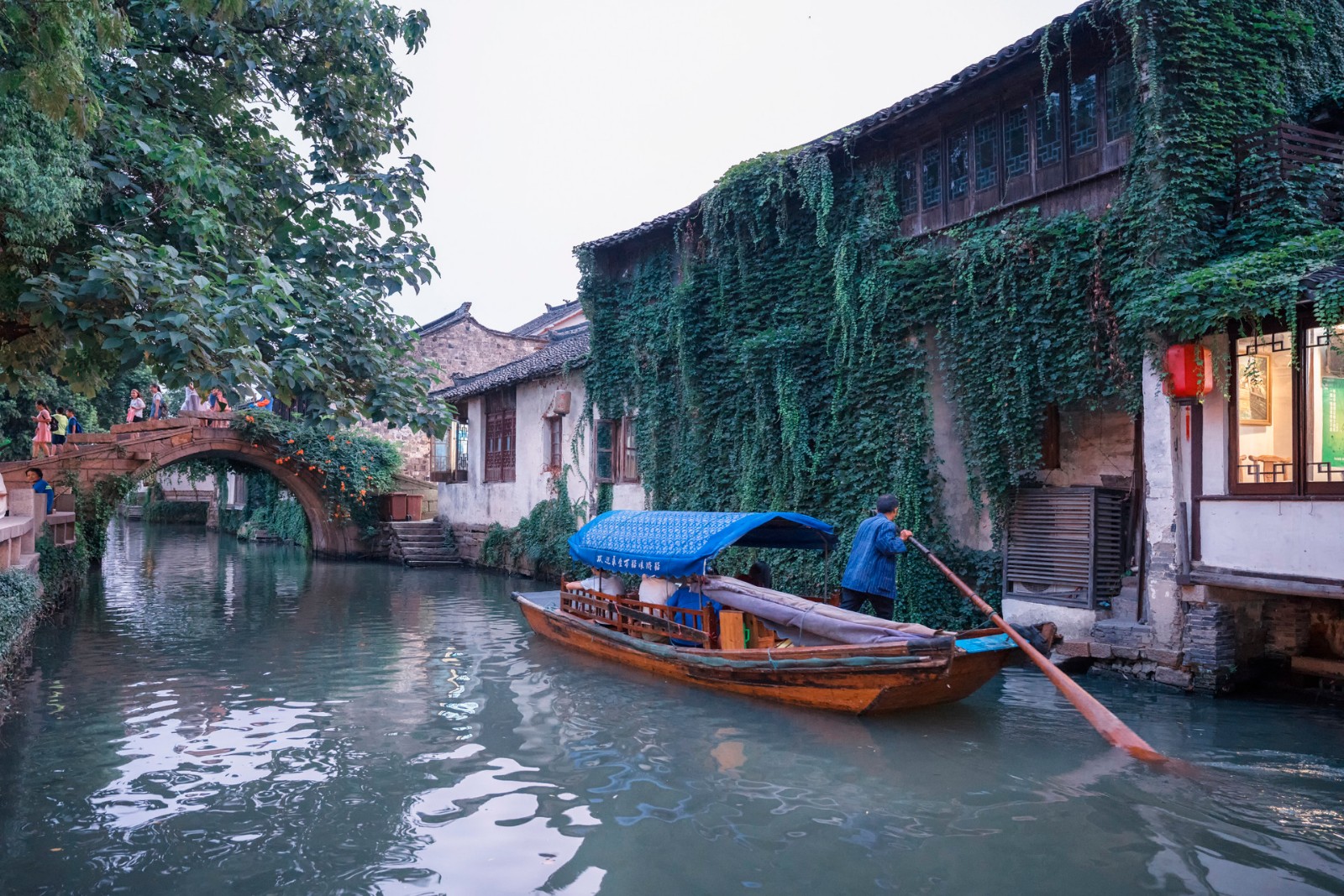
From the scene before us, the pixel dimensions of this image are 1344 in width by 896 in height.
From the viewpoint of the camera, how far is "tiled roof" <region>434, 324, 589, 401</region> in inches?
645

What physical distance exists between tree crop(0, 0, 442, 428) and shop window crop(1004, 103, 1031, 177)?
578 centimetres

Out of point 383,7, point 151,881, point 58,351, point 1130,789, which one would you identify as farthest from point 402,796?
point 383,7

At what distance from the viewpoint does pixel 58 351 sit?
700 cm

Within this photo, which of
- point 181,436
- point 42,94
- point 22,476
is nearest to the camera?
point 42,94

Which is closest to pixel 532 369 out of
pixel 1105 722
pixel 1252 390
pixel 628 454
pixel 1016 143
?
pixel 628 454

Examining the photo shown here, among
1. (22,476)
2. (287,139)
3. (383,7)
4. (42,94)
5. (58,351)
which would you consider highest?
(383,7)

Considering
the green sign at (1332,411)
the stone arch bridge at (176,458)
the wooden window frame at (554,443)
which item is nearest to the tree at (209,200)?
the green sign at (1332,411)

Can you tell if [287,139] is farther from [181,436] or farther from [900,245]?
[181,436]

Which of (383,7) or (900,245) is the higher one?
(383,7)

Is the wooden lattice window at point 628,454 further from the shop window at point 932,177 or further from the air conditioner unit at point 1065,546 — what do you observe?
the air conditioner unit at point 1065,546

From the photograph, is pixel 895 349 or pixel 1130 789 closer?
pixel 1130 789

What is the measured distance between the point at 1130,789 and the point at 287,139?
7.85 m

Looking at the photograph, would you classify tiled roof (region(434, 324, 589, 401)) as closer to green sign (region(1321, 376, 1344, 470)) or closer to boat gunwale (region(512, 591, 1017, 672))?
boat gunwale (region(512, 591, 1017, 672))

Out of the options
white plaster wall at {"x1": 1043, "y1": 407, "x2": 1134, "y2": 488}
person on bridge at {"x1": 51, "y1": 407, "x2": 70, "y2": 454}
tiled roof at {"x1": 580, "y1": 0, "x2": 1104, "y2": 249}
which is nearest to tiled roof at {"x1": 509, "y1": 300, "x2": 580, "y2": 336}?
person on bridge at {"x1": 51, "y1": 407, "x2": 70, "y2": 454}
